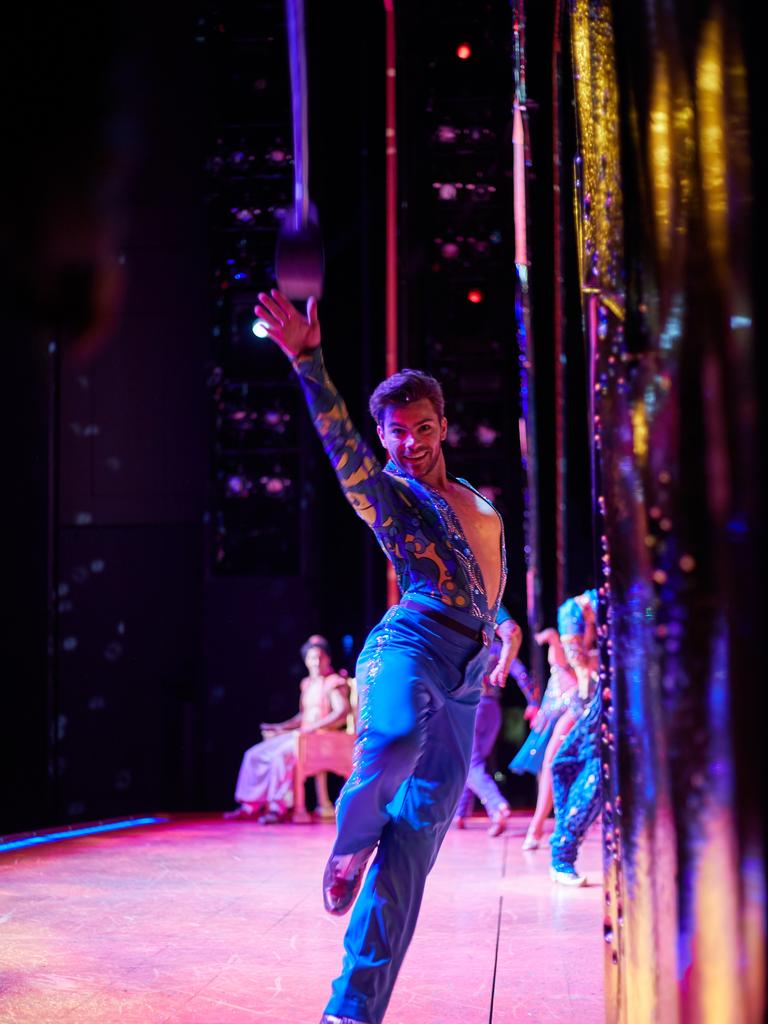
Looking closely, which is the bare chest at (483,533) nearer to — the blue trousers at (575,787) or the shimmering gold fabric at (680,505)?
the shimmering gold fabric at (680,505)

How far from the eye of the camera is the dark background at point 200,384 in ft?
25.6

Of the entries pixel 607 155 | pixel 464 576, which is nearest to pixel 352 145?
pixel 464 576

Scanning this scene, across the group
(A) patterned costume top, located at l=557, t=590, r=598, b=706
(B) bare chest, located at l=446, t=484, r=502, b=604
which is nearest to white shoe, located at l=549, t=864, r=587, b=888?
(A) patterned costume top, located at l=557, t=590, r=598, b=706

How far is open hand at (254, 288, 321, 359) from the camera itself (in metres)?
1.99

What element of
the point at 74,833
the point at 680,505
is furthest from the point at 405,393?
the point at 74,833

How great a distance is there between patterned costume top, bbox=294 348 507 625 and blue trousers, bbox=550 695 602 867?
2253 millimetres

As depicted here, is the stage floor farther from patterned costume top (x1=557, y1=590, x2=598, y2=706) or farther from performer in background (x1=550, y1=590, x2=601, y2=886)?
patterned costume top (x1=557, y1=590, x2=598, y2=706)

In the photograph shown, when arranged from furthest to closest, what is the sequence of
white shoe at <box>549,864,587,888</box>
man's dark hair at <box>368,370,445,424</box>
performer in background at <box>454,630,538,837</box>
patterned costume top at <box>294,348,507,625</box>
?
1. performer in background at <box>454,630,538,837</box>
2. white shoe at <box>549,864,587,888</box>
3. man's dark hair at <box>368,370,445,424</box>
4. patterned costume top at <box>294,348,507,625</box>

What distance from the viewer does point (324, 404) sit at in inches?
83.0

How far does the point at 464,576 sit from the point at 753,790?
1.32 m

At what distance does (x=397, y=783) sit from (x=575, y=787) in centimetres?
280

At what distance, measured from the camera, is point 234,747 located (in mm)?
8477

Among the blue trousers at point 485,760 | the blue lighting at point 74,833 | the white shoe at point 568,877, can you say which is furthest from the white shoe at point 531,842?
the blue lighting at point 74,833

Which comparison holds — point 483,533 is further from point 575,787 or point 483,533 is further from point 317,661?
point 317,661
